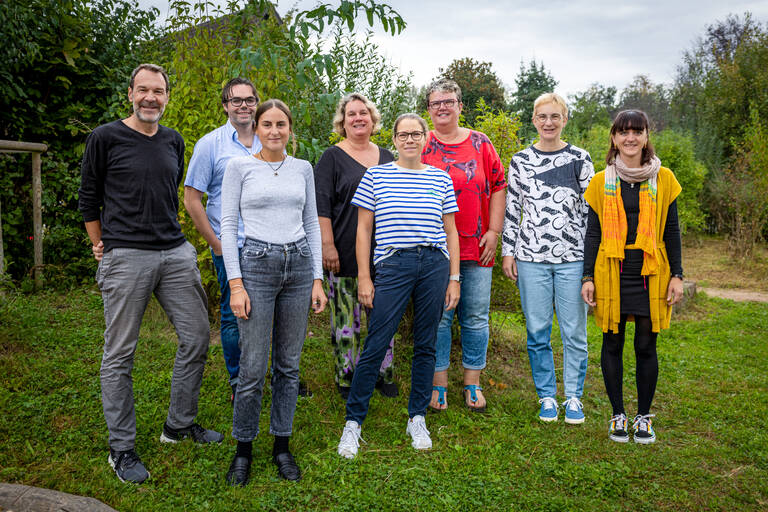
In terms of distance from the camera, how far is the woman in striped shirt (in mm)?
3213

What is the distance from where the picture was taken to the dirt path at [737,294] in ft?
29.7

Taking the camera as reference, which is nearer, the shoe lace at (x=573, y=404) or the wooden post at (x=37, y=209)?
the shoe lace at (x=573, y=404)

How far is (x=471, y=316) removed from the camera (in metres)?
3.85

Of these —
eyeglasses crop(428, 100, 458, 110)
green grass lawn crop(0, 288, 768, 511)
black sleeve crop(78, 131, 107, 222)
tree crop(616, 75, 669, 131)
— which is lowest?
green grass lawn crop(0, 288, 768, 511)

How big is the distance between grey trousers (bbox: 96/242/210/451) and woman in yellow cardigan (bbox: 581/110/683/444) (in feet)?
8.08

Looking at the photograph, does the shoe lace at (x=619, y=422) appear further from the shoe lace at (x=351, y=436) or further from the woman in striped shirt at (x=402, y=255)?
the shoe lace at (x=351, y=436)

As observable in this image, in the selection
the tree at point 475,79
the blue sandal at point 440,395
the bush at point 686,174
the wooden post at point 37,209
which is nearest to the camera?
the blue sandal at point 440,395

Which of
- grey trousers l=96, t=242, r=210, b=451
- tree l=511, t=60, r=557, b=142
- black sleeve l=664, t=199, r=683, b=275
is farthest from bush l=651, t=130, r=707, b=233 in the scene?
grey trousers l=96, t=242, r=210, b=451

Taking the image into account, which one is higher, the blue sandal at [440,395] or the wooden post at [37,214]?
the wooden post at [37,214]

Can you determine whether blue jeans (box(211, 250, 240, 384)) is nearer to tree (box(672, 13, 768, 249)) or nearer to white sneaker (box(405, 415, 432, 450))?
white sneaker (box(405, 415, 432, 450))

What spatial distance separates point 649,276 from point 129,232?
303 centimetres

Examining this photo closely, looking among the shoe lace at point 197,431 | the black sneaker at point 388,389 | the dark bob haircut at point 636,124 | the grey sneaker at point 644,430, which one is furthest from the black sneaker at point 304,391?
the dark bob haircut at point 636,124

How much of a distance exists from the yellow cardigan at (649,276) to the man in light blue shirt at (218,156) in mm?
2268

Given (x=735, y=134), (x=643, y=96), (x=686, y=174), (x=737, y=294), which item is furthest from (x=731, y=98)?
(x=643, y=96)
